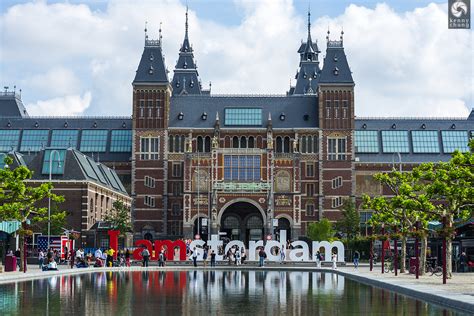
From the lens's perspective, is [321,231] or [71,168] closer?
[71,168]

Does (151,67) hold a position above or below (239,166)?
above

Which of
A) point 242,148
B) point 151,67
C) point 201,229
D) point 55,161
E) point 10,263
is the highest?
point 151,67

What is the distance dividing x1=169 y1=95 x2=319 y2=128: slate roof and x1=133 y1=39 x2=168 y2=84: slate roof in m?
4.76

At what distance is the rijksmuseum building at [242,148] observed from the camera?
99.3 metres

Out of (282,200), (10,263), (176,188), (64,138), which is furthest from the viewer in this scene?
(64,138)

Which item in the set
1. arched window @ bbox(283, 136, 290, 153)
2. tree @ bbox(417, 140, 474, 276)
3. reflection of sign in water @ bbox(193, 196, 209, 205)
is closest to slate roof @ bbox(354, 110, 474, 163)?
arched window @ bbox(283, 136, 290, 153)

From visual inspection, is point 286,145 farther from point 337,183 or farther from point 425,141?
point 425,141

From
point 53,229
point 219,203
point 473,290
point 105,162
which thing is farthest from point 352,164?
point 473,290

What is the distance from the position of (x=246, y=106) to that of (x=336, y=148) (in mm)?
13167

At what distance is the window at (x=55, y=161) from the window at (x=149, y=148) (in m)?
21.3

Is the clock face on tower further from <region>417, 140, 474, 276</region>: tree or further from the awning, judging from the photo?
<region>417, 140, 474, 276</region>: tree

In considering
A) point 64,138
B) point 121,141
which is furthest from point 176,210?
point 64,138

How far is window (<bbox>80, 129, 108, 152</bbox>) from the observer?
361 feet

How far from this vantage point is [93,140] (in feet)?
364
